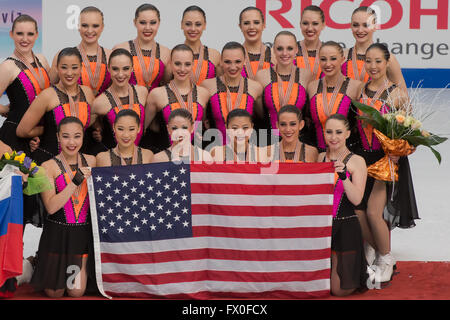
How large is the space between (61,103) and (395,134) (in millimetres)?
2247

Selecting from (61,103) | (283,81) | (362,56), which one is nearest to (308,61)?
(362,56)

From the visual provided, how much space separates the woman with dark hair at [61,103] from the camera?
233 inches

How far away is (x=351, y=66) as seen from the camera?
21.6 ft

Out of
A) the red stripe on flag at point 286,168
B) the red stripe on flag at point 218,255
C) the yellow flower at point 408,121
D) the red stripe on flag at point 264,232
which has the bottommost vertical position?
the red stripe on flag at point 218,255

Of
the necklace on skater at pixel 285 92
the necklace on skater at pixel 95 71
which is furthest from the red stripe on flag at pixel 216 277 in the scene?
the necklace on skater at pixel 95 71

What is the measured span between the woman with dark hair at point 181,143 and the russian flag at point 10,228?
923 mm

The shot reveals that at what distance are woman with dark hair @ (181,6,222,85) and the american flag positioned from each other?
4.31 feet

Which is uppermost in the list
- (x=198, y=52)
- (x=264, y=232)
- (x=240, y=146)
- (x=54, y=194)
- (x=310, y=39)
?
(x=310, y=39)

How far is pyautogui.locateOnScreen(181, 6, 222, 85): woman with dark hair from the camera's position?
→ 657 cm

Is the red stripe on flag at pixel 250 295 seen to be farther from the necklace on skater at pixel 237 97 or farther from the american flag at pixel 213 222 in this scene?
the necklace on skater at pixel 237 97

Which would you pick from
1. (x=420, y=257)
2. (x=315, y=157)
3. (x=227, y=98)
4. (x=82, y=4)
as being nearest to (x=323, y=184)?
(x=315, y=157)

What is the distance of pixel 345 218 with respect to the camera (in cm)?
557

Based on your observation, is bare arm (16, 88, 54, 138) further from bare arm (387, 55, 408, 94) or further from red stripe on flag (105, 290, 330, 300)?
bare arm (387, 55, 408, 94)

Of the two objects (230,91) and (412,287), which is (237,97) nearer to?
(230,91)
